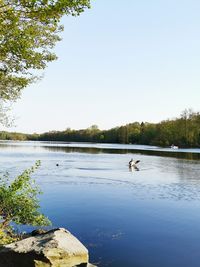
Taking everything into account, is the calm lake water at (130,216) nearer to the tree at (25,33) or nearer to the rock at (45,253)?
the rock at (45,253)

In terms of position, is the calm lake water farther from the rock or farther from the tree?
the tree

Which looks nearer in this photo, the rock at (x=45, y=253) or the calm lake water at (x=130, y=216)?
the rock at (x=45, y=253)

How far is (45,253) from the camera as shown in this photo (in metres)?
13.0

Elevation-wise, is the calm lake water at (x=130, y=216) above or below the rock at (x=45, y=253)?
below

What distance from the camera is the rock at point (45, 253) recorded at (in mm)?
13023

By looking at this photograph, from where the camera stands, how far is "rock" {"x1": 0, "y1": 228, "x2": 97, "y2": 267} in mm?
13023

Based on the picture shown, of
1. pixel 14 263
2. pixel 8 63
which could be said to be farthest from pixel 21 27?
pixel 14 263

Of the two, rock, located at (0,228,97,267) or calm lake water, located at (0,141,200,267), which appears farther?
calm lake water, located at (0,141,200,267)

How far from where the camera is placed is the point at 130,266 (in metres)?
15.3

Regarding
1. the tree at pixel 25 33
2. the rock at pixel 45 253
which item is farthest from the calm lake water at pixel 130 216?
the tree at pixel 25 33

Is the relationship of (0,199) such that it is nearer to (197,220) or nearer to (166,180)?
(197,220)

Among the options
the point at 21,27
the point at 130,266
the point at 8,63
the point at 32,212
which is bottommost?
the point at 130,266

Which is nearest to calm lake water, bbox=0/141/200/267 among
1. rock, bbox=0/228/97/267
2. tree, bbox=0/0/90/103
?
rock, bbox=0/228/97/267

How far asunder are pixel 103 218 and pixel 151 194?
10982 mm
